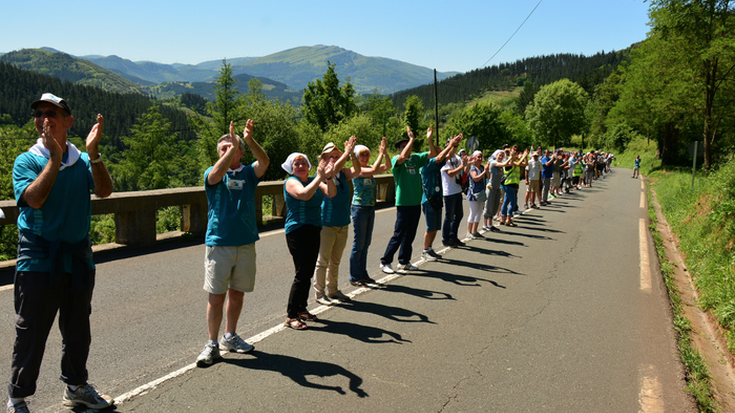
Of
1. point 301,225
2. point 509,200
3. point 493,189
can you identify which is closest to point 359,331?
point 301,225

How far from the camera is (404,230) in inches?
296

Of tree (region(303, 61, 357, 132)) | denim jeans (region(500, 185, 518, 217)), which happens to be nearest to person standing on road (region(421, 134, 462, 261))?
denim jeans (region(500, 185, 518, 217))

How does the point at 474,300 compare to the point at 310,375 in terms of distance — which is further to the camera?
the point at 474,300

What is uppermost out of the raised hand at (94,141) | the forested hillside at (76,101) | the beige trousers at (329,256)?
the forested hillside at (76,101)

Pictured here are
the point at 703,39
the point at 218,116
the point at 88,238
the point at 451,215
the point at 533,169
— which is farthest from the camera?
the point at 218,116

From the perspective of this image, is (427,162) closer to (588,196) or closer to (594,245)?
(594,245)

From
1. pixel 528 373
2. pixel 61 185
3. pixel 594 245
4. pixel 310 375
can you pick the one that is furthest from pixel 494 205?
pixel 61 185

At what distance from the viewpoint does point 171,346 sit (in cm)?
450

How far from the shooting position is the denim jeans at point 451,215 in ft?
30.2

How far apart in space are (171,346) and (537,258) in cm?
666

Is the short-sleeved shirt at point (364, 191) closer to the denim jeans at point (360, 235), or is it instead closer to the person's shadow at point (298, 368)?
the denim jeans at point (360, 235)

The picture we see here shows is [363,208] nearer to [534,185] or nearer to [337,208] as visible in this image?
[337,208]

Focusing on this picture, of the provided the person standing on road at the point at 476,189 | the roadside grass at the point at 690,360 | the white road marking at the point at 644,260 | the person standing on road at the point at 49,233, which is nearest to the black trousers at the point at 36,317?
the person standing on road at the point at 49,233

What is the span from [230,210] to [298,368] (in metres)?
1.44
